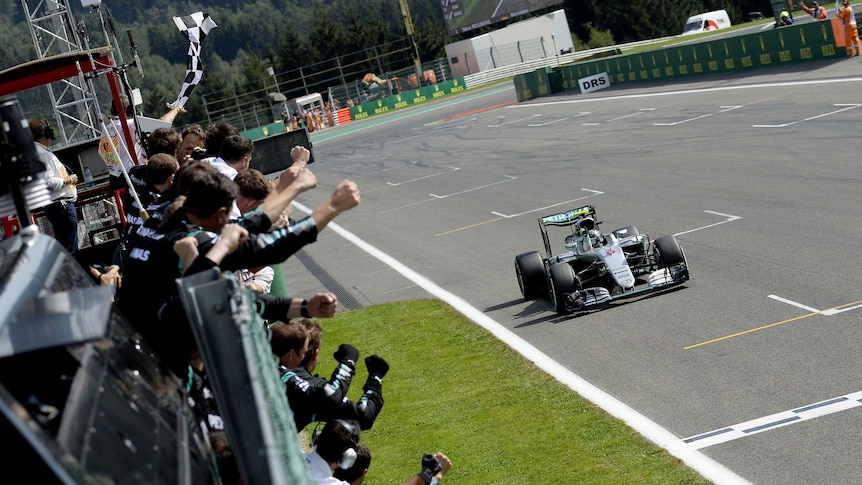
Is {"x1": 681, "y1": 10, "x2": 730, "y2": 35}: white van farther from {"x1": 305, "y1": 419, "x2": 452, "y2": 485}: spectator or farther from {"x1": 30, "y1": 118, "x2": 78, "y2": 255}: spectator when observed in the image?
{"x1": 305, "y1": 419, "x2": 452, "y2": 485}: spectator

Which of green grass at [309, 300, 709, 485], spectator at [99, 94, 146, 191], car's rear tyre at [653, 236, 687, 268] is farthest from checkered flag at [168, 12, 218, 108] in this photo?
car's rear tyre at [653, 236, 687, 268]

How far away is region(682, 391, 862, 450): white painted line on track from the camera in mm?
7969

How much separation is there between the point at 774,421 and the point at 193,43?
29.4ft

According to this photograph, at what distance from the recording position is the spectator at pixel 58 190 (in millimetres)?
9641

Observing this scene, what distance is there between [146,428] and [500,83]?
75084 millimetres

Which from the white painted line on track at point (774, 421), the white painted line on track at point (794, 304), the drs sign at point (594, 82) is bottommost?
the white painted line on track at point (794, 304)

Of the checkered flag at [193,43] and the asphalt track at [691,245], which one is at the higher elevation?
the checkered flag at [193,43]

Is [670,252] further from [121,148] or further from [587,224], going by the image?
[121,148]

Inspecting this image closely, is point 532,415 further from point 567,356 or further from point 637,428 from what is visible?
point 567,356

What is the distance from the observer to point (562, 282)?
1292 cm

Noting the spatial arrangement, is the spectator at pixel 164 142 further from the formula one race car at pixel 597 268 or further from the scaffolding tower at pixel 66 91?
the scaffolding tower at pixel 66 91

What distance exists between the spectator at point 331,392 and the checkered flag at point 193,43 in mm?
8905

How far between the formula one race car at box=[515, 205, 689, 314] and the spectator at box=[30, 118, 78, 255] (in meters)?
5.14

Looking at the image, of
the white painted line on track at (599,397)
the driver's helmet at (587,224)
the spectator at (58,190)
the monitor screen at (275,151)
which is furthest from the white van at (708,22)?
the spectator at (58,190)
